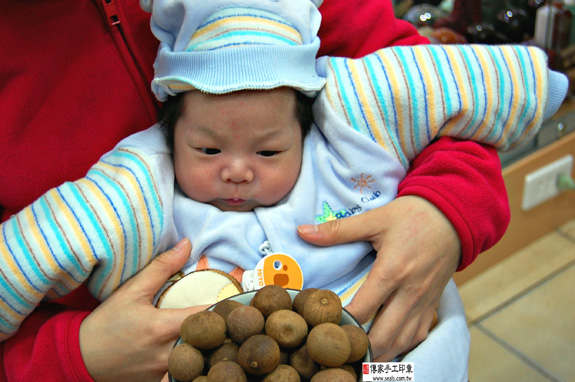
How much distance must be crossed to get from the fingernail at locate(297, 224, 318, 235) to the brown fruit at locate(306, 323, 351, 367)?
397mm

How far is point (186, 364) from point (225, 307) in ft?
0.26

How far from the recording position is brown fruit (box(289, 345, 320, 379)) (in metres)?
0.59

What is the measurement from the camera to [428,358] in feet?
3.07

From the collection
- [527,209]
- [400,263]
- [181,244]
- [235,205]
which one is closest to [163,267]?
[181,244]

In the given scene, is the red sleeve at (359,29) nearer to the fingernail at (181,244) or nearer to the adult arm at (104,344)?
the fingernail at (181,244)

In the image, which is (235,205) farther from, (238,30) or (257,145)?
(238,30)

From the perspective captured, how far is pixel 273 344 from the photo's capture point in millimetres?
568

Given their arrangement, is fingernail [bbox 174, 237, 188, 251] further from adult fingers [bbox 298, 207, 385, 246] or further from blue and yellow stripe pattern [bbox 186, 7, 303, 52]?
blue and yellow stripe pattern [bbox 186, 7, 303, 52]

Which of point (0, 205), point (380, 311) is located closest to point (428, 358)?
point (380, 311)

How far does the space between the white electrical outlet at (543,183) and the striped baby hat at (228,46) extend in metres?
1.33

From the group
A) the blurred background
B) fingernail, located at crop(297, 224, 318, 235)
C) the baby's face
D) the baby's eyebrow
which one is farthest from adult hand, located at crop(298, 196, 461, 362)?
the blurred background

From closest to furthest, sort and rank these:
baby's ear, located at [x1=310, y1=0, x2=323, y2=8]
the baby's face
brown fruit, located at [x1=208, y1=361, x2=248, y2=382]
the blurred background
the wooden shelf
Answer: brown fruit, located at [x1=208, y1=361, x2=248, y2=382], the baby's face, baby's ear, located at [x1=310, y1=0, x2=323, y2=8], the blurred background, the wooden shelf

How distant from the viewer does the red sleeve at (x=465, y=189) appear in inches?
38.1

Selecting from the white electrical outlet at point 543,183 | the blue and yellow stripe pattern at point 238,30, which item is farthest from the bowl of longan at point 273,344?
the white electrical outlet at point 543,183
